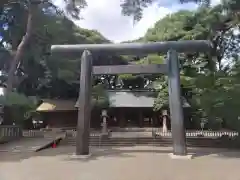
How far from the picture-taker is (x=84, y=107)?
13.6 meters

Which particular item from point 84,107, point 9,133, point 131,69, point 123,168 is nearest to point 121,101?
point 9,133

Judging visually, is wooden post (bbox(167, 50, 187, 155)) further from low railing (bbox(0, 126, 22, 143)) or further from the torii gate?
low railing (bbox(0, 126, 22, 143))

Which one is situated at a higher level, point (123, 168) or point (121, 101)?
point (121, 101)

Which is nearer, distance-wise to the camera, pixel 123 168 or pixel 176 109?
pixel 123 168

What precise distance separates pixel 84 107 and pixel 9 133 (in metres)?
8.91

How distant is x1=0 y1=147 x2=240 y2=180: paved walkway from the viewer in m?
8.84

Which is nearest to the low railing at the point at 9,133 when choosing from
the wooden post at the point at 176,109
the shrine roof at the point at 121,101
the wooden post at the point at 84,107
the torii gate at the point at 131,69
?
the wooden post at the point at 84,107

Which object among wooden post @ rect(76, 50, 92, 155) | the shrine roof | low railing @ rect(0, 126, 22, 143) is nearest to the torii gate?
wooden post @ rect(76, 50, 92, 155)

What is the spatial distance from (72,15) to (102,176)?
57.0ft

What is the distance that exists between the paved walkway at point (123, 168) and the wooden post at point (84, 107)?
2.23ft

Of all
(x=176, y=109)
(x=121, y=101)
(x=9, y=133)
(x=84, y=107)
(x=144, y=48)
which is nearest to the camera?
(x=176, y=109)

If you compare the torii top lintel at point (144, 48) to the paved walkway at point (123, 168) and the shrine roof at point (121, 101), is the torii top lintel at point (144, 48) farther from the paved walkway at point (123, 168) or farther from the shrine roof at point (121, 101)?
the shrine roof at point (121, 101)

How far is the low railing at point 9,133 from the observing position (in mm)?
19562

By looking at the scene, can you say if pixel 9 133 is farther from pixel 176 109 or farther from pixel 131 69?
pixel 176 109
